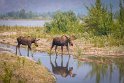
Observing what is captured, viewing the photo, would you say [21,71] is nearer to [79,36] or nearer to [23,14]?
[79,36]

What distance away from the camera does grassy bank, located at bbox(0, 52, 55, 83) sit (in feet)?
36.9

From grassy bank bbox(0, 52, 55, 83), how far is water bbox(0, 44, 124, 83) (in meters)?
0.49

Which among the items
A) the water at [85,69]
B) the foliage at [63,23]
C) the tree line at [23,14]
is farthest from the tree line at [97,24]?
the water at [85,69]

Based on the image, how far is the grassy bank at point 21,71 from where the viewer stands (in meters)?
11.3

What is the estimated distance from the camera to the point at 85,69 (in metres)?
13.6

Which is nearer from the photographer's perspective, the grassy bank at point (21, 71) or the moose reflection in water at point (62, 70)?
the grassy bank at point (21, 71)

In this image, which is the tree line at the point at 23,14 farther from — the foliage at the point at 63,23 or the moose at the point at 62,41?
the moose at the point at 62,41

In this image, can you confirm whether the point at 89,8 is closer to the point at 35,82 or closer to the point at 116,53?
the point at 116,53

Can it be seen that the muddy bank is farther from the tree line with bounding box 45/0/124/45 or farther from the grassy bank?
the grassy bank

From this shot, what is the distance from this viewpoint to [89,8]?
64.3 feet

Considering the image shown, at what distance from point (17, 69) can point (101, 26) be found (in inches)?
305

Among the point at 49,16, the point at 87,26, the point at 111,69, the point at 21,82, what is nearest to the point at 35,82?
the point at 21,82

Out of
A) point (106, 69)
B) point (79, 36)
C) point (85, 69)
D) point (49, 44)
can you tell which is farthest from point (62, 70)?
point (79, 36)

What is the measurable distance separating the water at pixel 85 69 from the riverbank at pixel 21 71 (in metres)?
0.48
